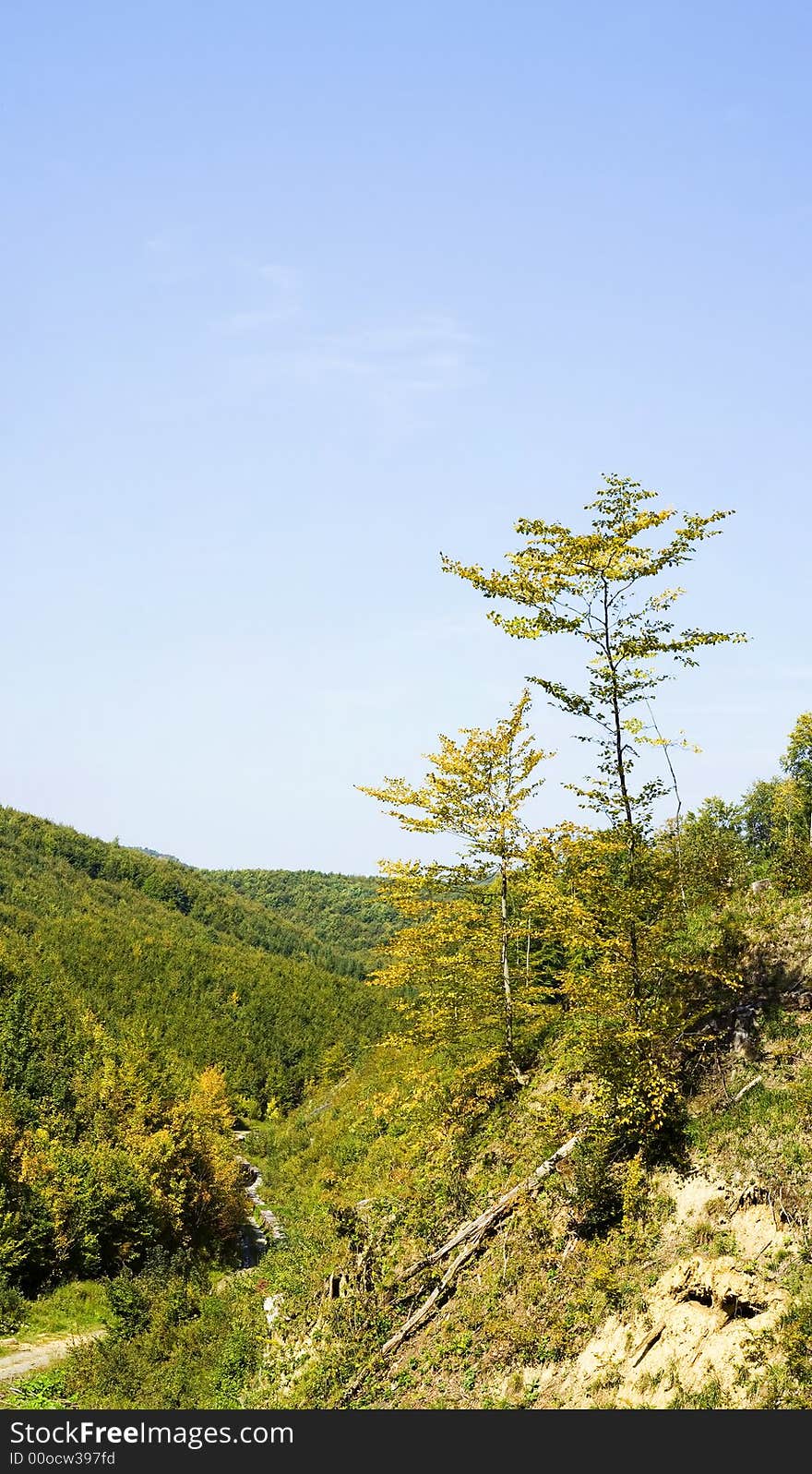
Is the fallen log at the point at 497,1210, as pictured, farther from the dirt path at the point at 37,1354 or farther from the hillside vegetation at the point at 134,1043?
the hillside vegetation at the point at 134,1043

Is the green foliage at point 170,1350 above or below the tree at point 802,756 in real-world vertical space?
below

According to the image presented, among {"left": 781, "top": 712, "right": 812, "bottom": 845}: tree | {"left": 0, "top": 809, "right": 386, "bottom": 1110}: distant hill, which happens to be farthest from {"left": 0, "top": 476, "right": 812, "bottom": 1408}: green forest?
{"left": 781, "top": 712, "right": 812, "bottom": 845}: tree

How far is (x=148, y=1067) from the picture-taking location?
48938 millimetres

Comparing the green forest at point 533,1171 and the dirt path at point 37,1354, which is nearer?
the green forest at point 533,1171

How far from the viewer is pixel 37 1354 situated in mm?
28141

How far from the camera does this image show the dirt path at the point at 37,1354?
86.0 ft

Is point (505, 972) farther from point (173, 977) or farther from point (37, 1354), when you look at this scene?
point (173, 977)

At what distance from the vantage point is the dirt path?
1032 inches

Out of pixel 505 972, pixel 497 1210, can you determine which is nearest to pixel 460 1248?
pixel 497 1210

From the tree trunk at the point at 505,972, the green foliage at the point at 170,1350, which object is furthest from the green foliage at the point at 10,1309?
the tree trunk at the point at 505,972

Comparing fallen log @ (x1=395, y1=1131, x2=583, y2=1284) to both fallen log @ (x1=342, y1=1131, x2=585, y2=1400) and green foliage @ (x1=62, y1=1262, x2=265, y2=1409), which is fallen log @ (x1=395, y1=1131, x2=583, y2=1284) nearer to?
fallen log @ (x1=342, y1=1131, x2=585, y2=1400)
